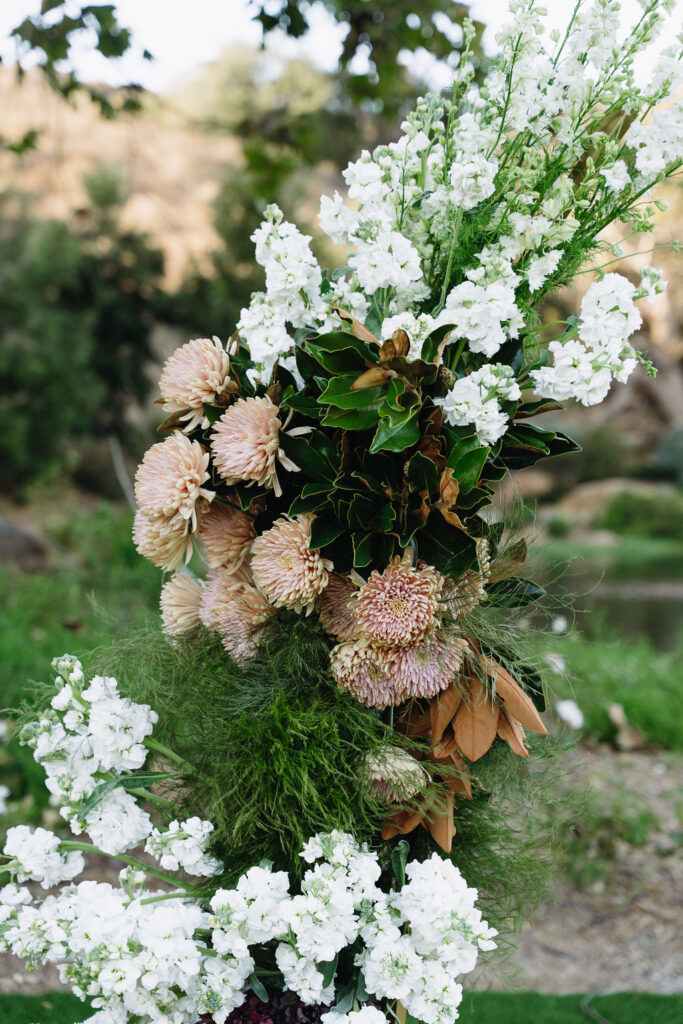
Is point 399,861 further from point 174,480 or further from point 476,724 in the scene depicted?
point 174,480

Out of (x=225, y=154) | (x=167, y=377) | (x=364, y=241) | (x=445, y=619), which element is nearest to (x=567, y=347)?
(x=364, y=241)

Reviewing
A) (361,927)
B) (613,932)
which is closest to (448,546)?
(361,927)

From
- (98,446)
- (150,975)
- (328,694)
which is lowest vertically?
(150,975)

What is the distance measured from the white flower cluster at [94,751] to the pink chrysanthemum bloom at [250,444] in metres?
0.41

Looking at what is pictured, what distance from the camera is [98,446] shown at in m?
12.8

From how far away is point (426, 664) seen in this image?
1185 millimetres

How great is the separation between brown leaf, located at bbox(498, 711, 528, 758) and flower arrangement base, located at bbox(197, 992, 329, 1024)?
1.54ft

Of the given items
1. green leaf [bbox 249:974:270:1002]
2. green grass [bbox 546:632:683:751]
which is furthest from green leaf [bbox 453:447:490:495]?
green grass [bbox 546:632:683:751]

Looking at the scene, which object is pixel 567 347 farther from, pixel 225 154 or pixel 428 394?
pixel 225 154

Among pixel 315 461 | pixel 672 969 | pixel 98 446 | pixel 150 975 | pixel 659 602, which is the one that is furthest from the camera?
pixel 98 446

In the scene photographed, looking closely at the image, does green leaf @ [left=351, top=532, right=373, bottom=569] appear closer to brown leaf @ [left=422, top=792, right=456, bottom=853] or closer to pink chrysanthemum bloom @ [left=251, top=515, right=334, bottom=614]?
pink chrysanthemum bloom @ [left=251, top=515, right=334, bottom=614]

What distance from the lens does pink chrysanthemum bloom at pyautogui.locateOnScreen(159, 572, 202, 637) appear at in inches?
53.1

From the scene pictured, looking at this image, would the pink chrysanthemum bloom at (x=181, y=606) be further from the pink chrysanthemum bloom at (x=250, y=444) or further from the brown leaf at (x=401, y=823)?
the brown leaf at (x=401, y=823)

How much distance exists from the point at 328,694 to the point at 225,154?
79.9 ft
